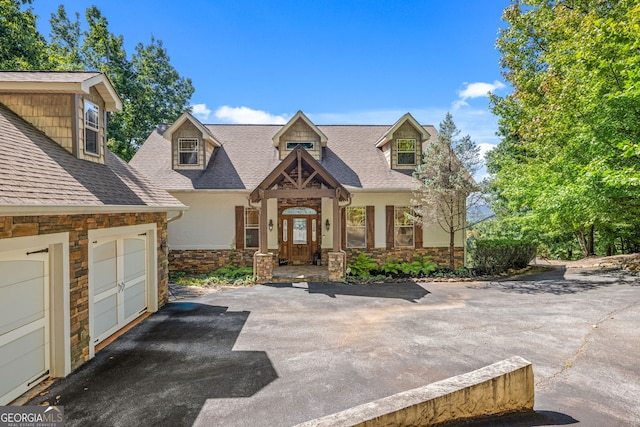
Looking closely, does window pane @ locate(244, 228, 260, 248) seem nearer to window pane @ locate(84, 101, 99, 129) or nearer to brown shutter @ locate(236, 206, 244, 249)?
brown shutter @ locate(236, 206, 244, 249)

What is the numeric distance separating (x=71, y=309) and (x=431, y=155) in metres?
11.8

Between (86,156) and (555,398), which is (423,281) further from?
(86,156)

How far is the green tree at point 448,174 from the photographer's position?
11609mm

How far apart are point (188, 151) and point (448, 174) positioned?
11293mm

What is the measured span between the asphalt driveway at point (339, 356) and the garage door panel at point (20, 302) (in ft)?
3.51

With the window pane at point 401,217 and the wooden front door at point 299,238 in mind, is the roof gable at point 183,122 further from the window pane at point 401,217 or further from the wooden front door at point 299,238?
the window pane at point 401,217

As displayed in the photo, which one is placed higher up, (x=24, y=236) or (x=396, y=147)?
(x=396, y=147)

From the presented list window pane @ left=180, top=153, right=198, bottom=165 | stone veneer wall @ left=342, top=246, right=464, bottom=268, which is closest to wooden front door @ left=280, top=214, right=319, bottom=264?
stone veneer wall @ left=342, top=246, right=464, bottom=268

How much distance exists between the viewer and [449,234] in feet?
Answer: 44.0

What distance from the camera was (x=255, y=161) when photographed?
1431cm

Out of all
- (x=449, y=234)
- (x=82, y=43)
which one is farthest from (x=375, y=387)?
(x=82, y=43)

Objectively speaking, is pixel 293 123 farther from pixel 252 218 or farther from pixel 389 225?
pixel 389 225

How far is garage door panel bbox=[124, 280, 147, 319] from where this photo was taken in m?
6.74

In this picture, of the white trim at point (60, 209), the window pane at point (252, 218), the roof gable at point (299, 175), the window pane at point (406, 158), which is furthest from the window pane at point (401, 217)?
the white trim at point (60, 209)
